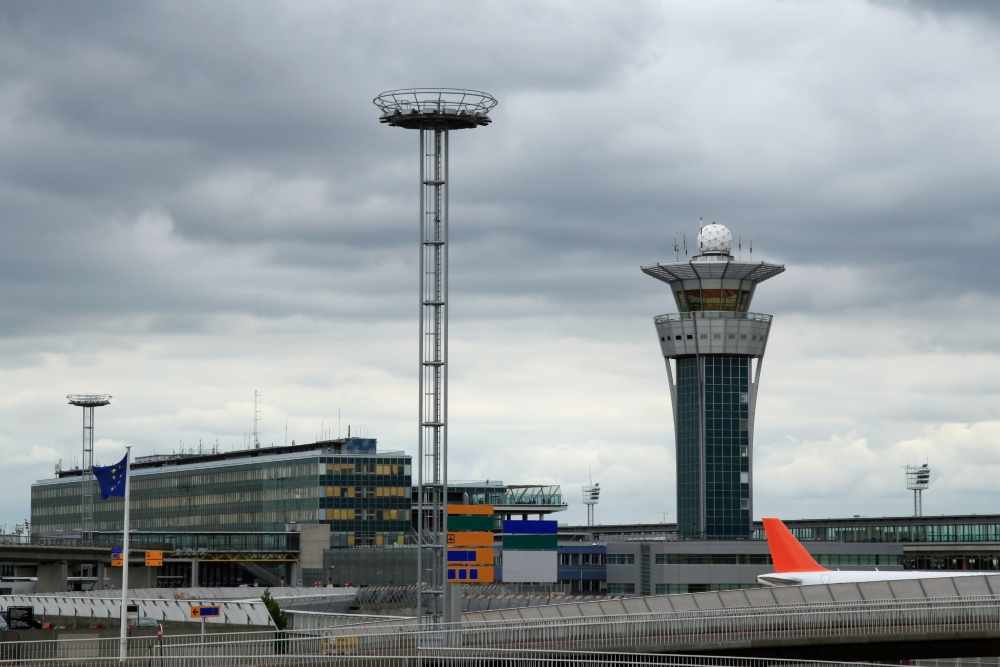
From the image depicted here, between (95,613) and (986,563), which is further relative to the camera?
(986,563)

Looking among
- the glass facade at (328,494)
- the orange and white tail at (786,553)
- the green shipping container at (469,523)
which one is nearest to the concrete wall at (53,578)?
the glass facade at (328,494)

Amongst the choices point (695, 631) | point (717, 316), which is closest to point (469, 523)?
point (695, 631)

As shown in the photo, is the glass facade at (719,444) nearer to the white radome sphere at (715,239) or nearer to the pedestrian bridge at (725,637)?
the white radome sphere at (715,239)

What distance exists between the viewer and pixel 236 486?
18300 centimetres

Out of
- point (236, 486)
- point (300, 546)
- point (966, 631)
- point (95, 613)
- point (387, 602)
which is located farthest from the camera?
point (236, 486)

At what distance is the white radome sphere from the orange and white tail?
45524 millimetres

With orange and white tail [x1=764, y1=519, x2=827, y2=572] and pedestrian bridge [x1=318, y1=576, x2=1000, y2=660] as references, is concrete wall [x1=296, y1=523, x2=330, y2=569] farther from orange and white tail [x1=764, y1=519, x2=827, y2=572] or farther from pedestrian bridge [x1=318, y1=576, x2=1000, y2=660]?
pedestrian bridge [x1=318, y1=576, x2=1000, y2=660]

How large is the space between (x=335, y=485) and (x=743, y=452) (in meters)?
52.0

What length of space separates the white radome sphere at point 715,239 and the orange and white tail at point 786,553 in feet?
149

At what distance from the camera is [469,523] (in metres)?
68.1

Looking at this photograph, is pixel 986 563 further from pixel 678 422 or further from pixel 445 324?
pixel 445 324

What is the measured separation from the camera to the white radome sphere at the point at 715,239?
140125mm

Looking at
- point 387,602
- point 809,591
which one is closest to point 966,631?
point 809,591

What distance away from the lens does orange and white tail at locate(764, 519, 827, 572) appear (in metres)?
99.6
